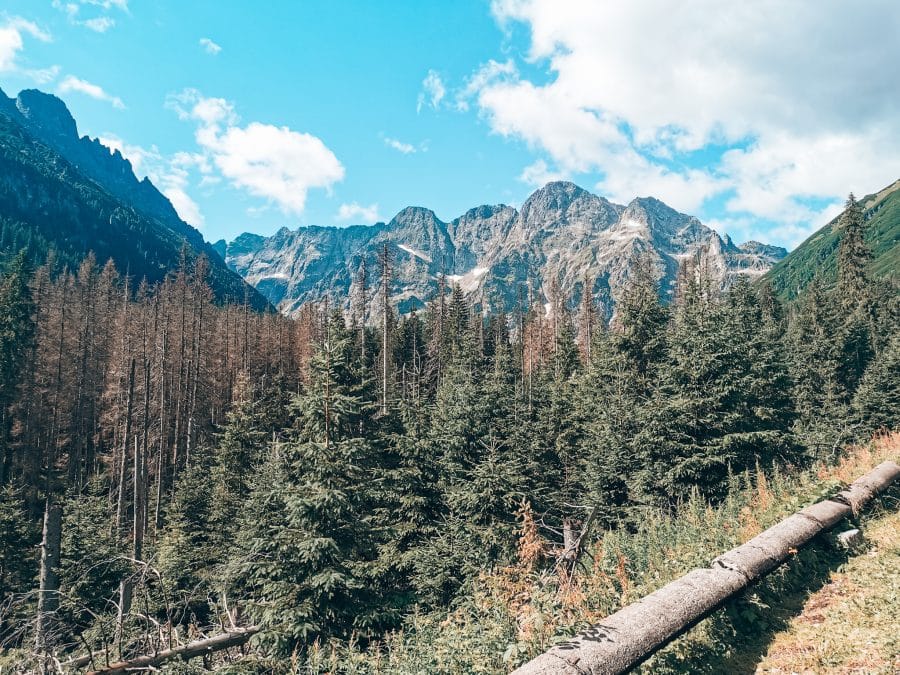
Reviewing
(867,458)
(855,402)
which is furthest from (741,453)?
(855,402)

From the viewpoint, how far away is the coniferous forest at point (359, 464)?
40.8 ft

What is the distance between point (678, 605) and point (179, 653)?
11006 millimetres

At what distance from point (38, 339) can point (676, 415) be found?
5411 cm

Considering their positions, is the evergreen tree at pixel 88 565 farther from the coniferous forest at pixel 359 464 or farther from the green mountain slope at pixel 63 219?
the green mountain slope at pixel 63 219

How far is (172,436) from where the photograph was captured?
45156 mm

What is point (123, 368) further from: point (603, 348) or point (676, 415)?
point (676, 415)

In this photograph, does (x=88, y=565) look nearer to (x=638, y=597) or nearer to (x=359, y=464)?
(x=359, y=464)

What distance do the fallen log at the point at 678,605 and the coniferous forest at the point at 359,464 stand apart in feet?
2.71

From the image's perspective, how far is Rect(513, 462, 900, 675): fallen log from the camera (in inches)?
207

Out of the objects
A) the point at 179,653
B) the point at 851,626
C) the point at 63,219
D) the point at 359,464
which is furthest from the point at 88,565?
the point at 63,219

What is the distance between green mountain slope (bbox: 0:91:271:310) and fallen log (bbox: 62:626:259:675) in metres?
118

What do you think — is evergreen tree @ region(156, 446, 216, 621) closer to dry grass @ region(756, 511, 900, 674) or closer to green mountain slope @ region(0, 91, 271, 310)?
dry grass @ region(756, 511, 900, 674)

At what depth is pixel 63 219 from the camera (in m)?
150

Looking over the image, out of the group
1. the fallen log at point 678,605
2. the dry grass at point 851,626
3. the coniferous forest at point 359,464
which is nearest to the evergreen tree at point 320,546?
the coniferous forest at point 359,464
